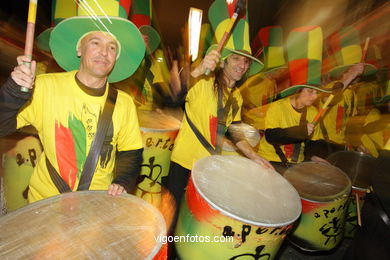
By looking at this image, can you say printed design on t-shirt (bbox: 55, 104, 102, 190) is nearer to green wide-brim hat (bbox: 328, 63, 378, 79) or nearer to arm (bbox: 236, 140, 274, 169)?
arm (bbox: 236, 140, 274, 169)

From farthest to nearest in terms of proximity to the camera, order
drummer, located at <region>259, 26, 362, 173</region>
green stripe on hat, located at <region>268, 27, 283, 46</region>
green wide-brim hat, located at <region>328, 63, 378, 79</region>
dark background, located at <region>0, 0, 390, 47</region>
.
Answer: dark background, located at <region>0, 0, 390, 47</region>
green stripe on hat, located at <region>268, 27, 283, 46</region>
green wide-brim hat, located at <region>328, 63, 378, 79</region>
drummer, located at <region>259, 26, 362, 173</region>

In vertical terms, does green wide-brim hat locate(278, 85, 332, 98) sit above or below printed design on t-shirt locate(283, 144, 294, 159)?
above

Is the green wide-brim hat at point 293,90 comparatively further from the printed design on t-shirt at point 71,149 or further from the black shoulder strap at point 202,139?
the printed design on t-shirt at point 71,149

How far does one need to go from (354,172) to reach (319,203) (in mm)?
1234

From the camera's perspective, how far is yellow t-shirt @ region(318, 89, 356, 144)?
4.19 meters

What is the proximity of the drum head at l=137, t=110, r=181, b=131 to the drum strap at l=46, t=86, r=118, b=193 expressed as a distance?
112cm

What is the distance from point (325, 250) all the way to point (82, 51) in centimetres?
348

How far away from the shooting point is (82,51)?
A: 184 centimetres

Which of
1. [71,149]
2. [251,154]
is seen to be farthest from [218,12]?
[71,149]

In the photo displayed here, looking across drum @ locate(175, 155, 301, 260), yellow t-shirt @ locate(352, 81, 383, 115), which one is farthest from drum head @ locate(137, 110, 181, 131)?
yellow t-shirt @ locate(352, 81, 383, 115)

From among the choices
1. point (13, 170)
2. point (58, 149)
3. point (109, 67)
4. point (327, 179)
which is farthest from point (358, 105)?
point (13, 170)

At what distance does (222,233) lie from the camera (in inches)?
65.8

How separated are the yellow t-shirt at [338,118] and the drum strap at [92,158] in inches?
137

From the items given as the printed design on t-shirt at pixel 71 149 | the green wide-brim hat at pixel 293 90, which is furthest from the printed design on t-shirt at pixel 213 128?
Answer: the printed design on t-shirt at pixel 71 149
